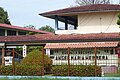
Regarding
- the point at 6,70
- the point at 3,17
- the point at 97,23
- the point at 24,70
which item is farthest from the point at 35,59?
the point at 3,17

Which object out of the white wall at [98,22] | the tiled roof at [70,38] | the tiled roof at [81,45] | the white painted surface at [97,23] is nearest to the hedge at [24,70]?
the tiled roof at [81,45]

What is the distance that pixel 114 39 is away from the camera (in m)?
31.1

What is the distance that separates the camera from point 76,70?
2247 centimetres

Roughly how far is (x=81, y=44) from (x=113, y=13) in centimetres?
647

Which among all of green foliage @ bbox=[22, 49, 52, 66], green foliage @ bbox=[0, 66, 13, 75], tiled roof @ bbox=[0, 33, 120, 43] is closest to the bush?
green foliage @ bbox=[22, 49, 52, 66]

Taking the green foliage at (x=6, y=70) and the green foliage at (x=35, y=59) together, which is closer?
the green foliage at (x=6, y=70)

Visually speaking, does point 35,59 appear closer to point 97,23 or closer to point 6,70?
point 6,70

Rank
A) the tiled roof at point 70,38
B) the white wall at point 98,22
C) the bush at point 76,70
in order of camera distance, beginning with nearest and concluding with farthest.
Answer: the bush at point 76,70 → the tiled roof at point 70,38 → the white wall at point 98,22

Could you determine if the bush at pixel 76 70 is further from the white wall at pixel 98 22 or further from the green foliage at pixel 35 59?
the white wall at pixel 98 22

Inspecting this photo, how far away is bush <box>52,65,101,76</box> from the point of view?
2219 cm

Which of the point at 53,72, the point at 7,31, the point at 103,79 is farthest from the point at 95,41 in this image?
the point at 7,31

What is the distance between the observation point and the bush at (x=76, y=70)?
22.2 metres

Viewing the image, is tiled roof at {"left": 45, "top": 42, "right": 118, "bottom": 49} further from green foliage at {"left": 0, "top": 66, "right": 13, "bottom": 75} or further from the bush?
green foliage at {"left": 0, "top": 66, "right": 13, "bottom": 75}

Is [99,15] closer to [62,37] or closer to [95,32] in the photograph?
[95,32]
